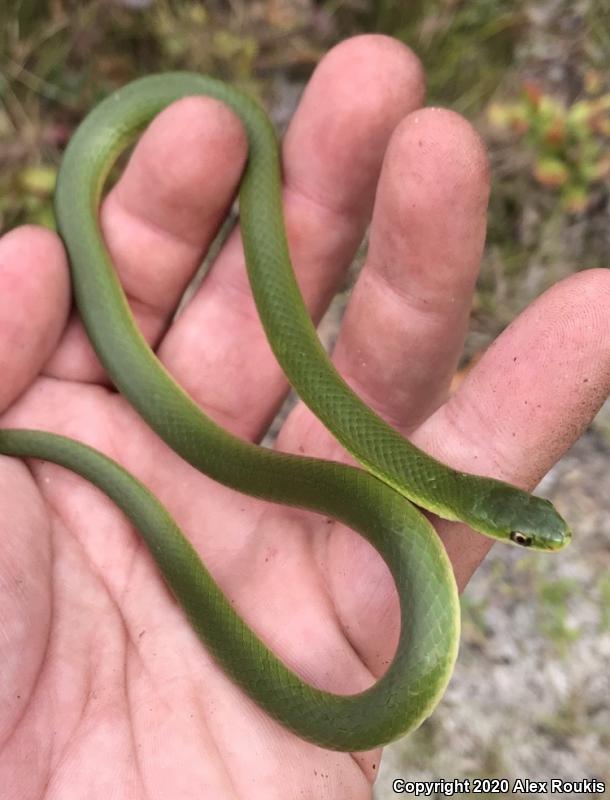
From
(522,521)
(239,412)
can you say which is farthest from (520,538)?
(239,412)

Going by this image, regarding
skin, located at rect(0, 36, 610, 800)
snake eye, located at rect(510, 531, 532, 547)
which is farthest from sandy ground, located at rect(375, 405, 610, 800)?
snake eye, located at rect(510, 531, 532, 547)

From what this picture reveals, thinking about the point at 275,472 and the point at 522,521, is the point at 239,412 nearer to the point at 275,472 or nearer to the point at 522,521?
the point at 275,472

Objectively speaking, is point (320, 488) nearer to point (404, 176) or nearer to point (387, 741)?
point (387, 741)

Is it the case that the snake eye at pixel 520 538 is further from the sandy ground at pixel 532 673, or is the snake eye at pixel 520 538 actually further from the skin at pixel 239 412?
the sandy ground at pixel 532 673

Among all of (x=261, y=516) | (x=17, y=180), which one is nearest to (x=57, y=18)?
(x=17, y=180)

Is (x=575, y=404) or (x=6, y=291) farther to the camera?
(x=6, y=291)
